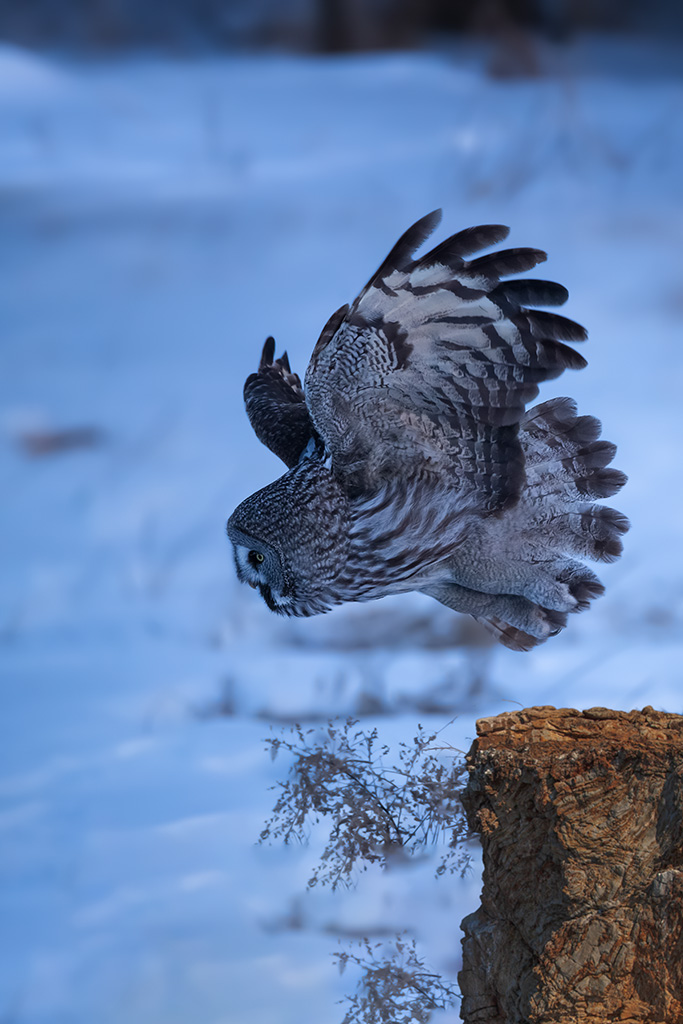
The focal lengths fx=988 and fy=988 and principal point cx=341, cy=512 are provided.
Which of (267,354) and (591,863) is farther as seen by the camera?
(267,354)

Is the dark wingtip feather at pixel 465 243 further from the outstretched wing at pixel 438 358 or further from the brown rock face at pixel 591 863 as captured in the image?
the brown rock face at pixel 591 863

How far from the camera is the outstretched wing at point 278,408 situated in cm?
228

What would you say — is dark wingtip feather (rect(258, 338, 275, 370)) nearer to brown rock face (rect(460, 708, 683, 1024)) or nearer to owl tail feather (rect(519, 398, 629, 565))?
owl tail feather (rect(519, 398, 629, 565))

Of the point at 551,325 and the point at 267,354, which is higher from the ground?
the point at 267,354

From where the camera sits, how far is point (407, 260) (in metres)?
1.75

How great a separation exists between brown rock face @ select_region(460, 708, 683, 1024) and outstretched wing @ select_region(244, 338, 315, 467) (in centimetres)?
86

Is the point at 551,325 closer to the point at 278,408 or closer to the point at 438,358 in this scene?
the point at 438,358

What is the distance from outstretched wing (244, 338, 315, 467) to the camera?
2284 millimetres

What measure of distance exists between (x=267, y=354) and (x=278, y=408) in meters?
0.26

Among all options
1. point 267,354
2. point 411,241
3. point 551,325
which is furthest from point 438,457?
point 267,354

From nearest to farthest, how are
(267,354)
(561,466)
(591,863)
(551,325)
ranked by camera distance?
(591,863)
(551,325)
(561,466)
(267,354)

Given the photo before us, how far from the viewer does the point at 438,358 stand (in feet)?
6.06

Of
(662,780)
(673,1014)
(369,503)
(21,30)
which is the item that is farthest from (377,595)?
(21,30)

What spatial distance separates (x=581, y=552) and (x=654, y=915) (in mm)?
890
